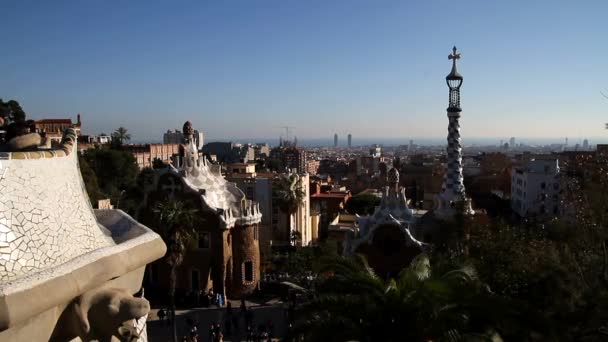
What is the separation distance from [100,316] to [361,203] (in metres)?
48.5

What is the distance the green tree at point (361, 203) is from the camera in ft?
164

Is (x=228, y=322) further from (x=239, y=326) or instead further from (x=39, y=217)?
(x=39, y=217)

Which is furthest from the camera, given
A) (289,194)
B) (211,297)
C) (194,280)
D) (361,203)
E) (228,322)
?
(361,203)

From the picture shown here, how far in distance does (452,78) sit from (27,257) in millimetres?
23940

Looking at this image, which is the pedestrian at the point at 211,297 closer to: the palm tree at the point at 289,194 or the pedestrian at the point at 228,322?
the pedestrian at the point at 228,322

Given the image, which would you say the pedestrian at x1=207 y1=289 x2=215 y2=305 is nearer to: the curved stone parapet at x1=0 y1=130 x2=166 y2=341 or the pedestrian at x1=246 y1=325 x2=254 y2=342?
the pedestrian at x1=246 y1=325 x2=254 y2=342

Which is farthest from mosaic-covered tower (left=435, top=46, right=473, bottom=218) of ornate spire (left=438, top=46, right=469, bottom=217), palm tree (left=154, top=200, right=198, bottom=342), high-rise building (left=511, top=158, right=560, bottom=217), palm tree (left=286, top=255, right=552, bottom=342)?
high-rise building (left=511, top=158, right=560, bottom=217)

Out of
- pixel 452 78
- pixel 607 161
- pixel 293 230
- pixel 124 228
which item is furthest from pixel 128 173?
pixel 124 228

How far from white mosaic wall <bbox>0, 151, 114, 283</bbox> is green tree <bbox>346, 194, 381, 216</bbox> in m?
46.8

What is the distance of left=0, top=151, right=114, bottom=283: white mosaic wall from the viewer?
2734mm

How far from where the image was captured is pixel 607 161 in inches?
523

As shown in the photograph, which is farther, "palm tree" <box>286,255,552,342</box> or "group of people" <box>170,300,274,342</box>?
"group of people" <box>170,300,274,342</box>

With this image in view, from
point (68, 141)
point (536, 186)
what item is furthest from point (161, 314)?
point (536, 186)

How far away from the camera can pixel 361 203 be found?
51.0 metres
